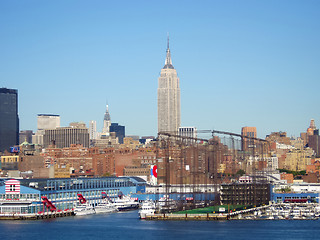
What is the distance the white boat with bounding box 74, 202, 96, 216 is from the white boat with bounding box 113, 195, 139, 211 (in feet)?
23.4

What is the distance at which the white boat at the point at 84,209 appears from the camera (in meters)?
105

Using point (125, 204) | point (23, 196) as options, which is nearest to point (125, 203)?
point (125, 204)

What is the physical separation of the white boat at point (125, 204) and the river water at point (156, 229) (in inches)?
753

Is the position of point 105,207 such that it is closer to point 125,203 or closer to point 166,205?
point 125,203

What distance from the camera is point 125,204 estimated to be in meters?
118

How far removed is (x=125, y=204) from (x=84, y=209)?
472 inches

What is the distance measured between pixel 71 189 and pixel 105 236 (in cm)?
3280

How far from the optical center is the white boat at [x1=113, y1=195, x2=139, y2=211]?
116312 mm

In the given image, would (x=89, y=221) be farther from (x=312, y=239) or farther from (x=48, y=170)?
(x=48, y=170)

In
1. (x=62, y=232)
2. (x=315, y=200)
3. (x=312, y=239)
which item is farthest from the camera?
(x=315, y=200)

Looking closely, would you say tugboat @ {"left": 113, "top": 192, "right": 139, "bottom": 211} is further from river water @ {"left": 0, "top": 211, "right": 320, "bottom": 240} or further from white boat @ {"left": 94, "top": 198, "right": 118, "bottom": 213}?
A: river water @ {"left": 0, "top": 211, "right": 320, "bottom": 240}

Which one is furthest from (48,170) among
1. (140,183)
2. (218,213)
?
(218,213)

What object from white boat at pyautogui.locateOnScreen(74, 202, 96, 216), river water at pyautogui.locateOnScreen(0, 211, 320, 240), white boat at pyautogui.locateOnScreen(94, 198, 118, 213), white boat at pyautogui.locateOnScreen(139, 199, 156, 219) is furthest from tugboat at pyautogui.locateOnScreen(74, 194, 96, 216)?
white boat at pyautogui.locateOnScreen(139, 199, 156, 219)

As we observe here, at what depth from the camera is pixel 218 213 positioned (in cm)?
9419
